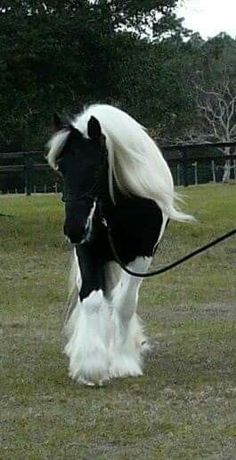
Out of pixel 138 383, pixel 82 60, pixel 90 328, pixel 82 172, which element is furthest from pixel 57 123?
pixel 82 60

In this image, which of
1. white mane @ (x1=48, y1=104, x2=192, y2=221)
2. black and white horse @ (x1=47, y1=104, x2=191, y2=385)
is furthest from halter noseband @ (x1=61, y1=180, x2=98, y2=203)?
white mane @ (x1=48, y1=104, x2=192, y2=221)

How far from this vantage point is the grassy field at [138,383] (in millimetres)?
4922

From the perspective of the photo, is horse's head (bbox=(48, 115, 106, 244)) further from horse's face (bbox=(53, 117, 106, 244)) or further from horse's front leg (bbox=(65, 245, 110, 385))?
horse's front leg (bbox=(65, 245, 110, 385))

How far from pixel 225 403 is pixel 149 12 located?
1310 cm

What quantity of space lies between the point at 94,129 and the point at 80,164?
0.24m

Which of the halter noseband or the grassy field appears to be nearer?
the grassy field

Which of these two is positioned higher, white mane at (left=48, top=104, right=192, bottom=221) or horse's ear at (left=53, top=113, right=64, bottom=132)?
horse's ear at (left=53, top=113, right=64, bottom=132)

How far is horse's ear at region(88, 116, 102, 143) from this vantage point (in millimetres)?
6438

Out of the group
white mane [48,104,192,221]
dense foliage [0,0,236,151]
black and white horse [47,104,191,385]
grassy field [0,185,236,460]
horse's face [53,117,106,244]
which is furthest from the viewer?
dense foliage [0,0,236,151]

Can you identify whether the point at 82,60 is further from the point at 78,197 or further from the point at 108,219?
the point at 78,197

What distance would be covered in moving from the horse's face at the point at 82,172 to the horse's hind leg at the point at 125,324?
69 centimetres

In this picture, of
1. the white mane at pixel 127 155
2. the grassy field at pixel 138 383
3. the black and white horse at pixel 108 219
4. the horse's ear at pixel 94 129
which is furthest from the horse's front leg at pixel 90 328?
the horse's ear at pixel 94 129

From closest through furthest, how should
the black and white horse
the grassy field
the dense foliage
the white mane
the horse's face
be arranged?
the grassy field
the horse's face
the black and white horse
the white mane
the dense foliage

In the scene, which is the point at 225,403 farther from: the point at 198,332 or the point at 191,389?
the point at 198,332
